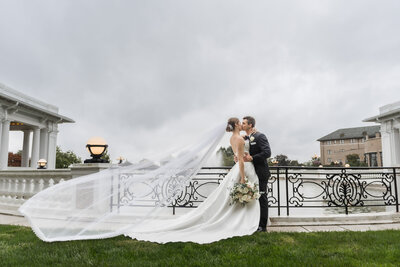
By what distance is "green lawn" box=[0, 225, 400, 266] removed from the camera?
12.3 feet

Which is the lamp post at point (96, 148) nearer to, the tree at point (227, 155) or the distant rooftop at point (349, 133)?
the tree at point (227, 155)

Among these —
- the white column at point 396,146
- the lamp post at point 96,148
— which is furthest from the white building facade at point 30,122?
the white column at point 396,146

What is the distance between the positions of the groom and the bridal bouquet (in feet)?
0.81

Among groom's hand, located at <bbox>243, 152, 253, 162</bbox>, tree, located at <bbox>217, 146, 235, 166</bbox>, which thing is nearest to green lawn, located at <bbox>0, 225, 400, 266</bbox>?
groom's hand, located at <bbox>243, 152, 253, 162</bbox>

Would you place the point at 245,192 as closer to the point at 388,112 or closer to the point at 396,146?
the point at 388,112

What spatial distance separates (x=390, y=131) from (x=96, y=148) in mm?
39552

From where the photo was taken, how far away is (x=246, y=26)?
54.5 ft

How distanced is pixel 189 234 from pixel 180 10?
1376cm

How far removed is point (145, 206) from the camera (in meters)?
5.23

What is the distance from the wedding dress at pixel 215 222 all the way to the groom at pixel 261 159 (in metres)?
0.13

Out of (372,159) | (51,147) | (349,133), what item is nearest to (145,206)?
(51,147)

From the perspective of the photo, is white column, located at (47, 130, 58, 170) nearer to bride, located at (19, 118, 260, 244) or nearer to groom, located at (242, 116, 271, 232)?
bride, located at (19, 118, 260, 244)

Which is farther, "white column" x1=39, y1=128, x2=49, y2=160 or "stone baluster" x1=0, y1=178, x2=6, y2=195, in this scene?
"white column" x1=39, y1=128, x2=49, y2=160

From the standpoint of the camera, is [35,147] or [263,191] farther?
[35,147]
